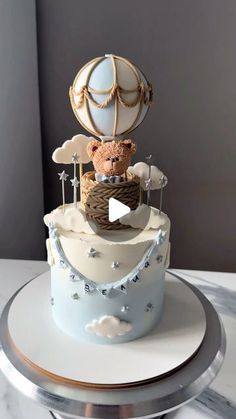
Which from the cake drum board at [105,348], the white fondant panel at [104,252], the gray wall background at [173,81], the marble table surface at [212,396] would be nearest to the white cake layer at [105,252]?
the white fondant panel at [104,252]

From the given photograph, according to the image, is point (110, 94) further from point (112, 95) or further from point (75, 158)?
point (75, 158)

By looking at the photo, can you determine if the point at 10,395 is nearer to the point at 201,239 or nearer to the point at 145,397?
the point at 145,397

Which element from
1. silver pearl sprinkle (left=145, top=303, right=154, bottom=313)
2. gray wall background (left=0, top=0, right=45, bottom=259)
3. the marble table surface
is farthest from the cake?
gray wall background (left=0, top=0, right=45, bottom=259)

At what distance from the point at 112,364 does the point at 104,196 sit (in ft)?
0.85

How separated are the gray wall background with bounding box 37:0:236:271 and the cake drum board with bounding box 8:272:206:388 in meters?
0.69

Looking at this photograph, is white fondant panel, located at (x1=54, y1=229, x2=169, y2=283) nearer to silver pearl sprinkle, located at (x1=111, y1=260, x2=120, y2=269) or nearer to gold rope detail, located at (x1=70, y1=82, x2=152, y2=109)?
silver pearl sprinkle, located at (x1=111, y1=260, x2=120, y2=269)

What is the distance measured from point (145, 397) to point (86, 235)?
0.25 meters

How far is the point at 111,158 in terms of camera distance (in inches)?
24.9

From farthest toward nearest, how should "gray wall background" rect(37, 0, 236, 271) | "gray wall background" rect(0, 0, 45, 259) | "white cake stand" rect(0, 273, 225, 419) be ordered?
"gray wall background" rect(37, 0, 236, 271) → "gray wall background" rect(0, 0, 45, 259) → "white cake stand" rect(0, 273, 225, 419)

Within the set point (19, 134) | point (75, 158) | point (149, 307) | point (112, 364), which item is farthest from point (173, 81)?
point (112, 364)

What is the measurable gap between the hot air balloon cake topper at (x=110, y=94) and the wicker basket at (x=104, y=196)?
9 centimetres

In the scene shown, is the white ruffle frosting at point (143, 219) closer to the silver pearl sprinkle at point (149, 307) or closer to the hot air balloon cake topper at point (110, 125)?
the hot air balloon cake topper at point (110, 125)

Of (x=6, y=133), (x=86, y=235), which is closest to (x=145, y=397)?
(x=86, y=235)

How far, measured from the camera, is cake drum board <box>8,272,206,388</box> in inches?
23.5
